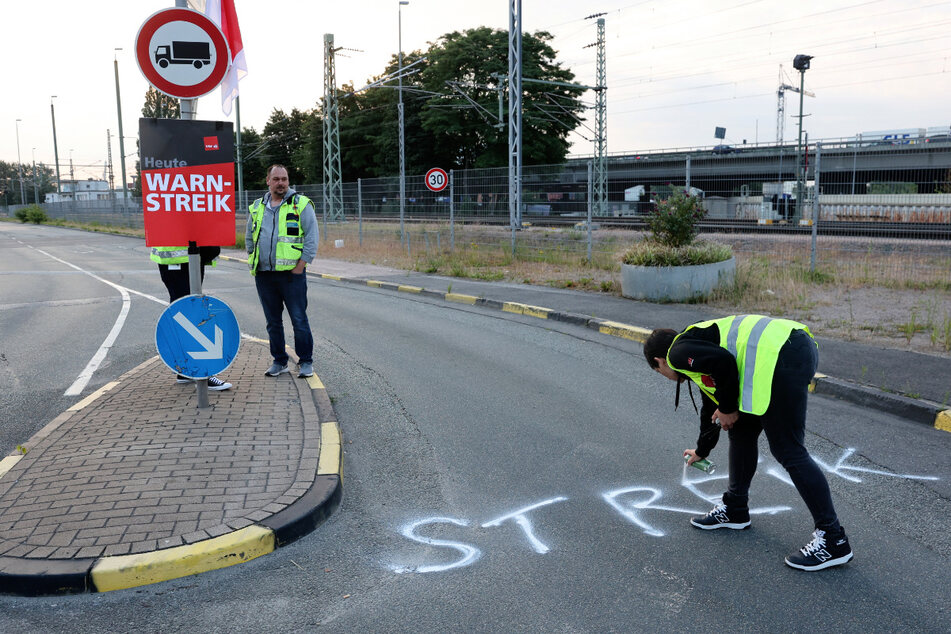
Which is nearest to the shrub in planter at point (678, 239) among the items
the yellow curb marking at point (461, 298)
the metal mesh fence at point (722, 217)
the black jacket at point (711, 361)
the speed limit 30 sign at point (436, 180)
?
the metal mesh fence at point (722, 217)

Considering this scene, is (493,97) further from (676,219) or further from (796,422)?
(796,422)

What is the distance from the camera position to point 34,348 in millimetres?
9000

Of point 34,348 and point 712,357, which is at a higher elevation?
point 712,357

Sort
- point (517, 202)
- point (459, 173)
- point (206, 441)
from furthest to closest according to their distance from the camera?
point (459, 173)
point (517, 202)
point (206, 441)

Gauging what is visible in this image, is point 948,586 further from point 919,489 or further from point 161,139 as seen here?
point 161,139

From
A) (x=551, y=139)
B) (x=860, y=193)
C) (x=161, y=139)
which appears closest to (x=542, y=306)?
(x=860, y=193)

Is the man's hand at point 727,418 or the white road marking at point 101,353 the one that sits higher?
the man's hand at point 727,418

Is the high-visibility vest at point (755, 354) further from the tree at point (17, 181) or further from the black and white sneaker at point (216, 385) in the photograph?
the tree at point (17, 181)

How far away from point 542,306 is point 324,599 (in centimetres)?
868

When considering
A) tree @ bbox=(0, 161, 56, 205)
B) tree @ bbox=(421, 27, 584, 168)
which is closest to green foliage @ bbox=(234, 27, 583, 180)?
tree @ bbox=(421, 27, 584, 168)

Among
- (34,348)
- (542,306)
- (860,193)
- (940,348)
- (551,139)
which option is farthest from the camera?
(551,139)

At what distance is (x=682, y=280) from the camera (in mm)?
11547

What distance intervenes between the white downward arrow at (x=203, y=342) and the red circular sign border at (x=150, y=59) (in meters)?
1.64

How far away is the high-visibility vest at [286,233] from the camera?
6551mm
